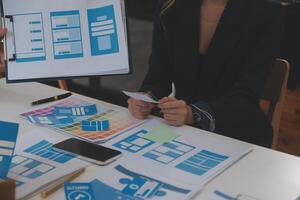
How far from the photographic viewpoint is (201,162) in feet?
3.89

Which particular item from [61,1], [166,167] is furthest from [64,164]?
[61,1]

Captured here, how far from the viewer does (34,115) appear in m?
1.46

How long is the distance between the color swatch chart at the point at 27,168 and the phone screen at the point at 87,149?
10 cm

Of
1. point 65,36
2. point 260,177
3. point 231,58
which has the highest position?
point 65,36

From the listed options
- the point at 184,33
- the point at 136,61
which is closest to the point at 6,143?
the point at 184,33

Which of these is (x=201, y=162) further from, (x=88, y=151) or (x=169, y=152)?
(x=88, y=151)

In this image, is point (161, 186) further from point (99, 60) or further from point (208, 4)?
point (208, 4)

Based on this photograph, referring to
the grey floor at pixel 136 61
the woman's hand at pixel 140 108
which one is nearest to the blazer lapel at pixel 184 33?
the woman's hand at pixel 140 108

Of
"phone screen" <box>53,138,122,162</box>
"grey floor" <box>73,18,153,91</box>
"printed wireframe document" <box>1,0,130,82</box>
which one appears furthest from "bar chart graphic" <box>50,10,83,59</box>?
"grey floor" <box>73,18,153,91</box>

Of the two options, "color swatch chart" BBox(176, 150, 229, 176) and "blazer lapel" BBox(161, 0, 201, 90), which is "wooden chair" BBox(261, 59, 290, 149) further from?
"color swatch chart" BBox(176, 150, 229, 176)

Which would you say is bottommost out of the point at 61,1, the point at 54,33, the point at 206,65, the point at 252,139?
the point at 252,139

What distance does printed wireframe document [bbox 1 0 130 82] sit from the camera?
154 centimetres

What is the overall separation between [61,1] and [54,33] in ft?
0.37

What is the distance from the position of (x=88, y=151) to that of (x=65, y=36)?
50 centimetres
